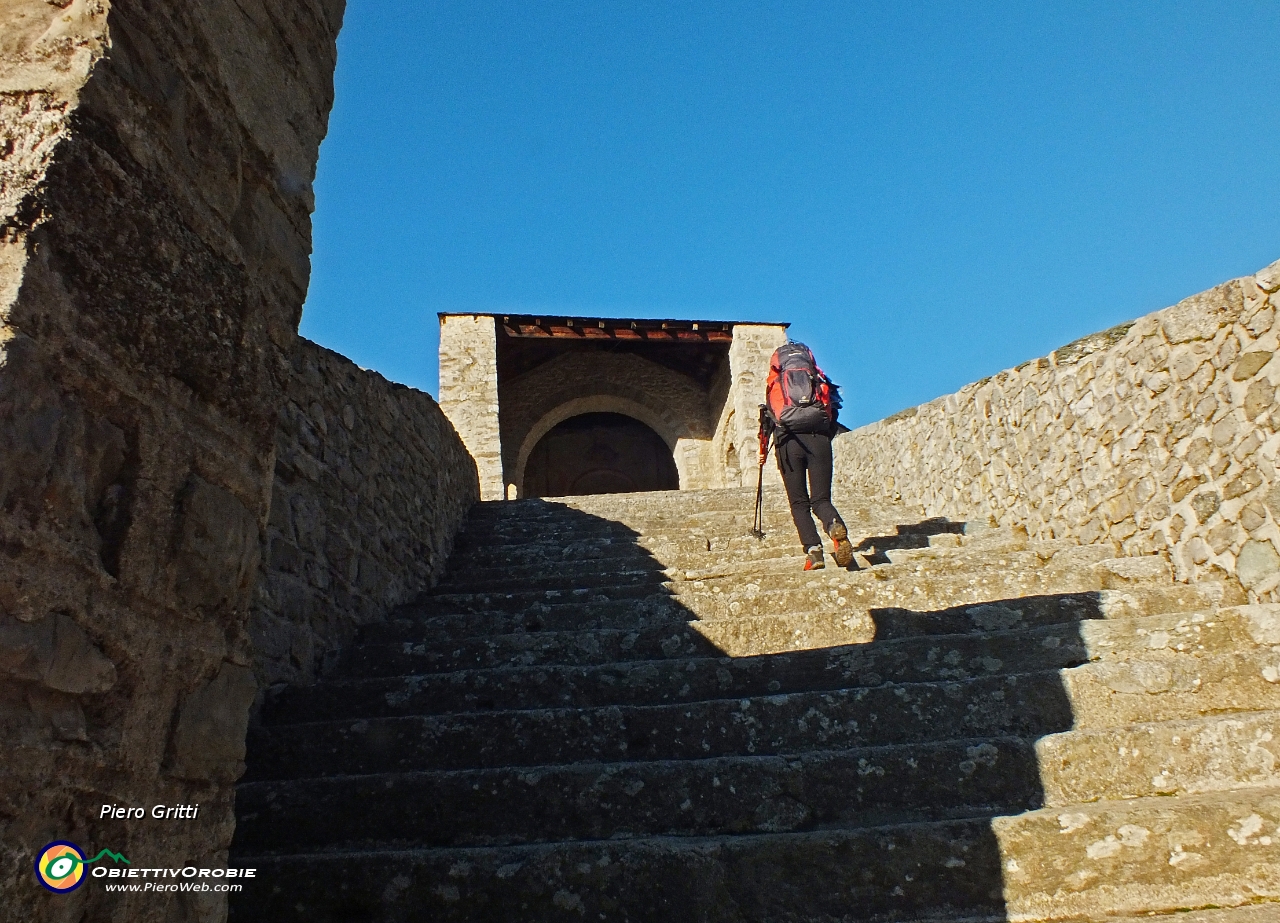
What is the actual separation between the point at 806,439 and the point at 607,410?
1167 cm

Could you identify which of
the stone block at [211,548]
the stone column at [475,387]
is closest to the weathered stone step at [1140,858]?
the stone block at [211,548]

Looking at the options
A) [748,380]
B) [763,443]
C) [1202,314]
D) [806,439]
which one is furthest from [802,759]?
[748,380]

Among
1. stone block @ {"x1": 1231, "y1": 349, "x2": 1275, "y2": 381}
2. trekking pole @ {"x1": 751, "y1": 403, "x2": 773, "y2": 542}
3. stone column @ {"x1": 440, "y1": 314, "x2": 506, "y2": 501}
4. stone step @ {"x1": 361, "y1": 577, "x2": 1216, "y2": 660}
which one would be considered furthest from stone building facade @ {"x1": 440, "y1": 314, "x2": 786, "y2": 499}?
stone block @ {"x1": 1231, "y1": 349, "x2": 1275, "y2": 381}

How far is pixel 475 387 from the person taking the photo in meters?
12.8

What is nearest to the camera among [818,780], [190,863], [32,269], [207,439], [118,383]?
[32,269]

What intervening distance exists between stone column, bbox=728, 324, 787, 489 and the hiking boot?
8.14m

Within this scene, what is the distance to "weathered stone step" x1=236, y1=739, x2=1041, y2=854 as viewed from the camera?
2291mm

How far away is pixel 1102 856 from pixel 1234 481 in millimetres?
2119

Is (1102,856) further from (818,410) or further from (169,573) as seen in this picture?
(818,410)

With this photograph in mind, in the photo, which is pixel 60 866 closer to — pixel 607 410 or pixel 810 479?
pixel 810 479

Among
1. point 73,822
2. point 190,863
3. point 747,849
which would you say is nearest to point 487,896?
point 747,849

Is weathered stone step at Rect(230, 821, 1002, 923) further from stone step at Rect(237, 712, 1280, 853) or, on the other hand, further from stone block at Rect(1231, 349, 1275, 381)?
stone block at Rect(1231, 349, 1275, 381)

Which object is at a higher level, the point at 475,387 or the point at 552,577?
the point at 475,387

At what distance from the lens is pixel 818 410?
4.83 m
